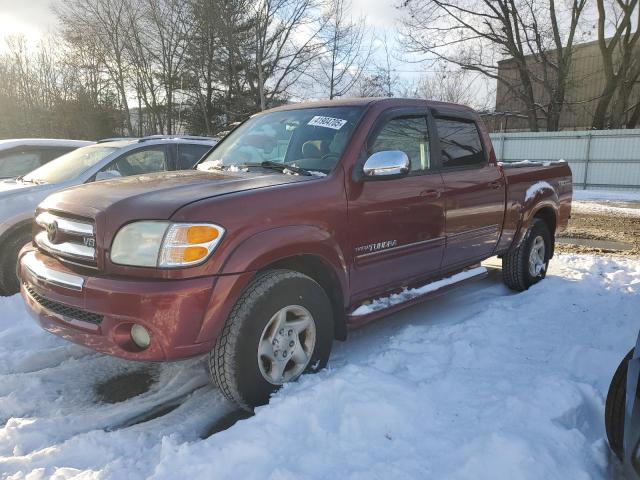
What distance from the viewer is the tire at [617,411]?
7.50 ft

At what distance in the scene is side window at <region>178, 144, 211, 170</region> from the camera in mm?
6476

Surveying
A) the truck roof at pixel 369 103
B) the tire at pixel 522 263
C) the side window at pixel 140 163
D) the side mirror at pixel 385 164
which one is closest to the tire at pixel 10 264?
the side window at pixel 140 163

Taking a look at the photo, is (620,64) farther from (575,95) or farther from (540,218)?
(540,218)

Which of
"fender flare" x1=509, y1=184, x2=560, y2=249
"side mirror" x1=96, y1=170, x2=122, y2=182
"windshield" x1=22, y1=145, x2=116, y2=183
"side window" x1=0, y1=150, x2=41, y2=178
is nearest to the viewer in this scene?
"fender flare" x1=509, y1=184, x2=560, y2=249

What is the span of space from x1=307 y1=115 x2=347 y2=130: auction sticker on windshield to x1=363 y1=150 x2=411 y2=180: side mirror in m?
0.45

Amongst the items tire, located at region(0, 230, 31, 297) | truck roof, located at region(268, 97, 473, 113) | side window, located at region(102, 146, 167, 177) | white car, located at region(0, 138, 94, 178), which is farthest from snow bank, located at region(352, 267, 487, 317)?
white car, located at region(0, 138, 94, 178)

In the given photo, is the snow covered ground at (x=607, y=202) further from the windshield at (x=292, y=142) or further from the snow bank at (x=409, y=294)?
the windshield at (x=292, y=142)

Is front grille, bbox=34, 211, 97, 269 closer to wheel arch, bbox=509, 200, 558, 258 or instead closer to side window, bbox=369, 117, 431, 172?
side window, bbox=369, 117, 431, 172

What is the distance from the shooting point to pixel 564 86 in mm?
24984

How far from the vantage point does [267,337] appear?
112 inches

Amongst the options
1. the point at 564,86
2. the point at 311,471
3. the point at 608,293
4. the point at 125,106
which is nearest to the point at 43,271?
the point at 311,471

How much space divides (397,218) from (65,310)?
2192 millimetres

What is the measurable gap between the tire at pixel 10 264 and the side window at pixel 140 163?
120cm

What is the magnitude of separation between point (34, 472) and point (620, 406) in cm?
270
